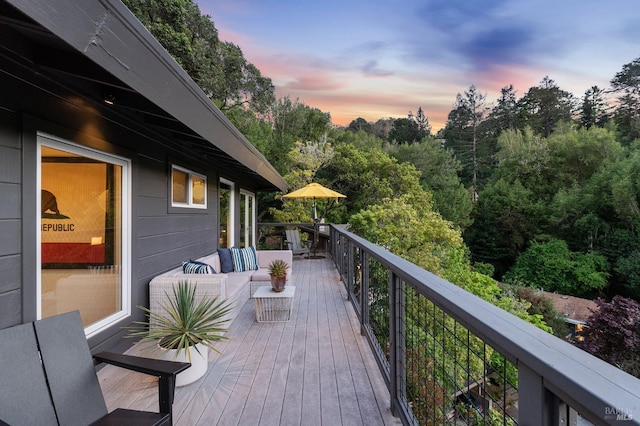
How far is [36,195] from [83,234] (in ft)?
2.22

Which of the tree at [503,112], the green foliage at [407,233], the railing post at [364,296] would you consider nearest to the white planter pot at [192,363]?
the railing post at [364,296]

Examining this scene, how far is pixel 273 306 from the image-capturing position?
419cm

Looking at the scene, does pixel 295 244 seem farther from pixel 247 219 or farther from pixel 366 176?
pixel 366 176

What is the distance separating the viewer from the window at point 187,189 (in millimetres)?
4500

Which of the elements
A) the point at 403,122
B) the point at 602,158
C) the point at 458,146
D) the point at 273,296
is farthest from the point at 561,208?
the point at 273,296

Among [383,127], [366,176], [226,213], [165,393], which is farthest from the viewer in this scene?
[383,127]

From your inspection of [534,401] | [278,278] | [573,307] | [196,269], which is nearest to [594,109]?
[573,307]

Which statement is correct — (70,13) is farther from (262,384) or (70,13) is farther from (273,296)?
(273,296)

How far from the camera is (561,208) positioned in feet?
71.4

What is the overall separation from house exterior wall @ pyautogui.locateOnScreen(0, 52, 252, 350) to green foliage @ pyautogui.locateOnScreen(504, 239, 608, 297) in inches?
808

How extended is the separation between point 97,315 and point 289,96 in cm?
2061

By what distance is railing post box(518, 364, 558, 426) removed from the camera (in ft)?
2.71

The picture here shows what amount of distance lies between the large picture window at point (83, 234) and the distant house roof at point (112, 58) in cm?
52

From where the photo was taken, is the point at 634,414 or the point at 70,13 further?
the point at 70,13
